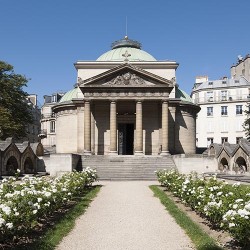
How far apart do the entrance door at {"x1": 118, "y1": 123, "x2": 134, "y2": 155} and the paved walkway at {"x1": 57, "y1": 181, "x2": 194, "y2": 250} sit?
2791 centimetres

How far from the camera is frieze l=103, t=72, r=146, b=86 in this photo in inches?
1577

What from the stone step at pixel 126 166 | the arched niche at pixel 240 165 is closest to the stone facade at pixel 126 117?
the stone step at pixel 126 166

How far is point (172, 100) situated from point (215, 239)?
119ft

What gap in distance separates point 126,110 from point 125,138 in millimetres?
3612

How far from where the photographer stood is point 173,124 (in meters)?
45.5

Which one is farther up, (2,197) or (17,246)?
(2,197)

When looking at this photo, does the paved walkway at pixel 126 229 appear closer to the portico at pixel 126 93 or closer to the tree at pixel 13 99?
the portico at pixel 126 93

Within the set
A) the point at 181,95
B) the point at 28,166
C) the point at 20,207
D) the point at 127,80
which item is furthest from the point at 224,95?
the point at 20,207

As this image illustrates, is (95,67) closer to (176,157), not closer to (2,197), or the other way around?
(176,157)

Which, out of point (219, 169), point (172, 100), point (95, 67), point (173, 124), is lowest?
point (219, 169)

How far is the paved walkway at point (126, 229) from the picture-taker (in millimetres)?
9125

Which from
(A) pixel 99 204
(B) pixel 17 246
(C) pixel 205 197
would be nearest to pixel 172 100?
(A) pixel 99 204

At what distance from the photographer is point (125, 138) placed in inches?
1770

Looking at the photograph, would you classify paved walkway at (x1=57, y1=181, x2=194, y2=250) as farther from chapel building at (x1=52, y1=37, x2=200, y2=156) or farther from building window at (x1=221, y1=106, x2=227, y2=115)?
building window at (x1=221, y1=106, x2=227, y2=115)
